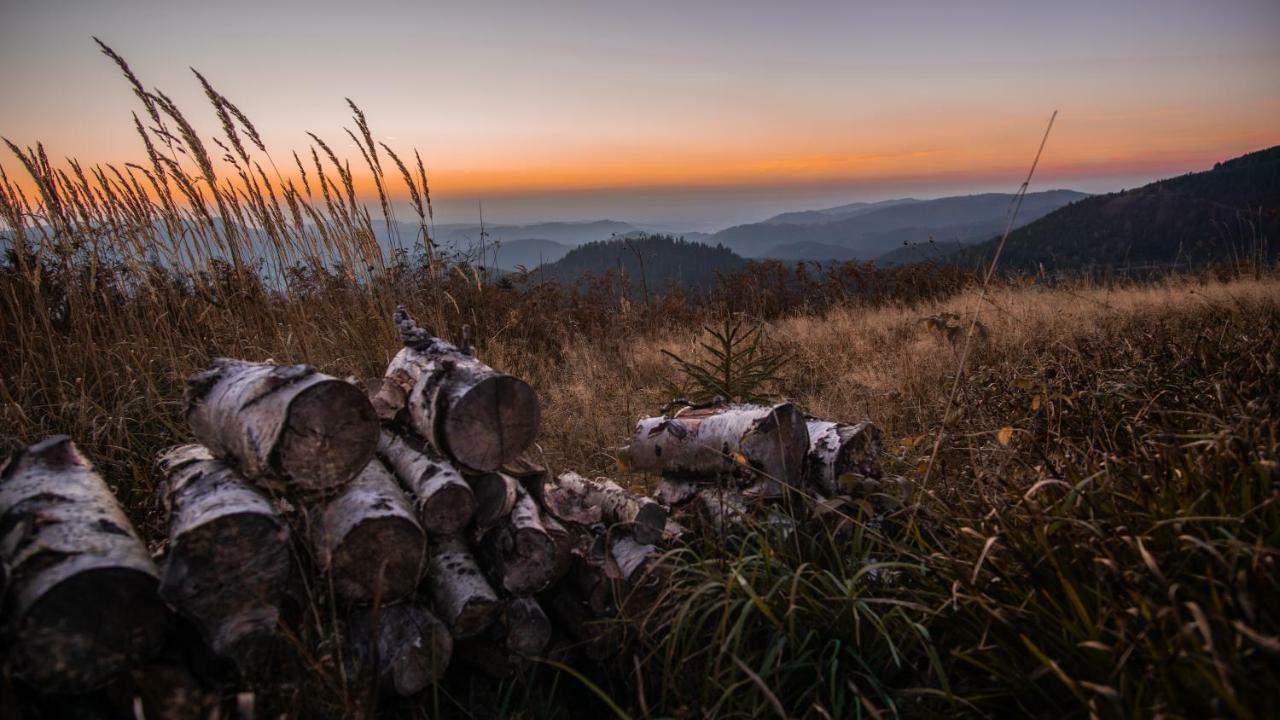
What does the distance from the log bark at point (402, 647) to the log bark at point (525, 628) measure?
0.20 m

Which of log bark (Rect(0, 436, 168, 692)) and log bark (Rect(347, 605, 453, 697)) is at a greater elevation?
log bark (Rect(0, 436, 168, 692))

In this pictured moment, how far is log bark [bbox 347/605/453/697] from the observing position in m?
1.80

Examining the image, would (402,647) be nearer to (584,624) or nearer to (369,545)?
(369,545)

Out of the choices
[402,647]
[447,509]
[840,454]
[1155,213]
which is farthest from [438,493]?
[1155,213]

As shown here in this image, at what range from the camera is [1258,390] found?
2.63 m

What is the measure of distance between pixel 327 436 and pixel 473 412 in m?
0.46

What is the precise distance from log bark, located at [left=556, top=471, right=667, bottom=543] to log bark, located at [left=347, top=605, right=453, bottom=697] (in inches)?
32.8

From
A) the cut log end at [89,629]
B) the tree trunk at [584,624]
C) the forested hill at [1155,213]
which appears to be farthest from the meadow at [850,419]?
the forested hill at [1155,213]

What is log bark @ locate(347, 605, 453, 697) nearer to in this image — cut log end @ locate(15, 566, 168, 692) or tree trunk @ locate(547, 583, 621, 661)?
tree trunk @ locate(547, 583, 621, 661)

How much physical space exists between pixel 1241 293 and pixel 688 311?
22.3 feet

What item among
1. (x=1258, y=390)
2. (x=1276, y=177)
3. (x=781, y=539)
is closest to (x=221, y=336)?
(x=781, y=539)

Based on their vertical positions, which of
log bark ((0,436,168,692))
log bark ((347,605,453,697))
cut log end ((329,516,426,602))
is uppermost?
log bark ((0,436,168,692))

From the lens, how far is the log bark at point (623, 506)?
2.40 meters

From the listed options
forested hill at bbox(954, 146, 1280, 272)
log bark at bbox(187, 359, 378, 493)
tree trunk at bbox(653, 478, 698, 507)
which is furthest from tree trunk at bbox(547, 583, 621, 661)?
forested hill at bbox(954, 146, 1280, 272)
